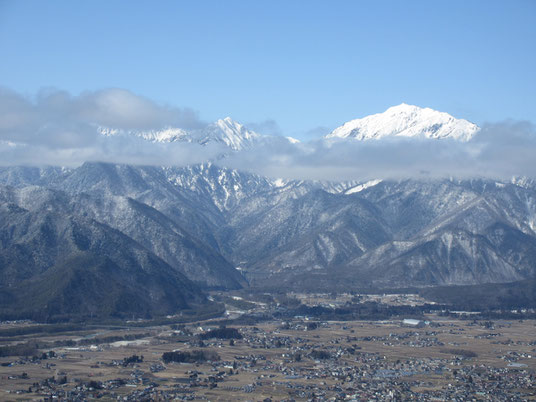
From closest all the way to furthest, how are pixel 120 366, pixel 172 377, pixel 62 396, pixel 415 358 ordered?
1. pixel 62 396
2. pixel 172 377
3. pixel 120 366
4. pixel 415 358

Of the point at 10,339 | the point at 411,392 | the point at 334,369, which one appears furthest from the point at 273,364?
the point at 10,339

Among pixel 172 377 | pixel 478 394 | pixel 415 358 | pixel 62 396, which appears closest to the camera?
pixel 62 396

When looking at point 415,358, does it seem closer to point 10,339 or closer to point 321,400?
point 321,400

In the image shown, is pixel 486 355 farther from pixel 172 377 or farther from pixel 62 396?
pixel 62 396

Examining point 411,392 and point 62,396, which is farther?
point 411,392

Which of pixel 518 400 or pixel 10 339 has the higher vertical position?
pixel 10 339

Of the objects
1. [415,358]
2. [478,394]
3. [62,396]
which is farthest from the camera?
[415,358]

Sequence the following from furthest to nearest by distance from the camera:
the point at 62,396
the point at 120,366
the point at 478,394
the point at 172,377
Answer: the point at 120,366 → the point at 172,377 → the point at 478,394 → the point at 62,396

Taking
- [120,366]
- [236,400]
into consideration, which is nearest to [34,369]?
[120,366]

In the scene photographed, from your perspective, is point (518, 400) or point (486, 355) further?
point (486, 355)
